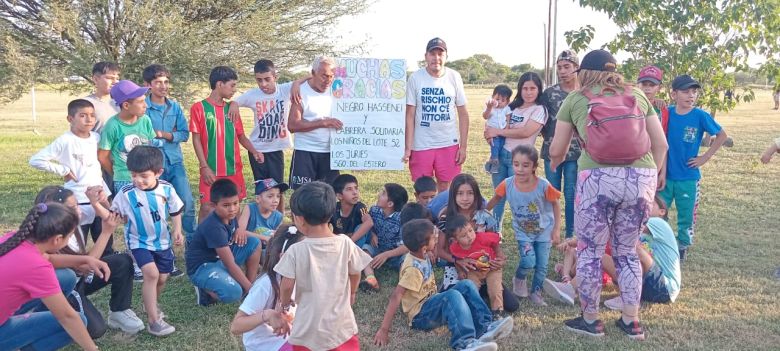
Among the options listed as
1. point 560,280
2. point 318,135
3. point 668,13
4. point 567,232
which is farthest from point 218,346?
point 668,13

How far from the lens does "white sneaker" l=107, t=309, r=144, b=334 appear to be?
421 cm

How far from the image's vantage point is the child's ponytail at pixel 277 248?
316 cm

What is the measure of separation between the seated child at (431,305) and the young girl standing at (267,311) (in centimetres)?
97

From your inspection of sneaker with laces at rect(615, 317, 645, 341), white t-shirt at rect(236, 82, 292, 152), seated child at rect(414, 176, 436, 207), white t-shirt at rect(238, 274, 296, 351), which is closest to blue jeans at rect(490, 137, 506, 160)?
seated child at rect(414, 176, 436, 207)

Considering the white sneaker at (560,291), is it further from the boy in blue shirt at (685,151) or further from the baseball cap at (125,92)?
the baseball cap at (125,92)

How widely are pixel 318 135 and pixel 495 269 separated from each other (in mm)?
2365

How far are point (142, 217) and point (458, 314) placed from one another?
2317 millimetres

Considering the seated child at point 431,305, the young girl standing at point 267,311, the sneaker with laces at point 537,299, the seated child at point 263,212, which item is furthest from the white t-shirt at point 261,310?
the sneaker with laces at point 537,299

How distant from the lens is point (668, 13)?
7.37m

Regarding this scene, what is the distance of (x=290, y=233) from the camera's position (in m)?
3.22

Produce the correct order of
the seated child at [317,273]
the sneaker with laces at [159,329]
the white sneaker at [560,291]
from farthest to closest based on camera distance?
the white sneaker at [560,291]
the sneaker with laces at [159,329]
the seated child at [317,273]

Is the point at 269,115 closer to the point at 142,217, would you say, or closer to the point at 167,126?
the point at 167,126

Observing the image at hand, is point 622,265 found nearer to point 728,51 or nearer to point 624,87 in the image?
point 624,87

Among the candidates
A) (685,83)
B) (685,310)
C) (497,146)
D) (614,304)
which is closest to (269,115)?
(497,146)
